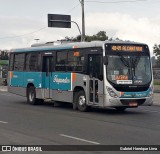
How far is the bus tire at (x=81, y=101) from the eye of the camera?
19.4 meters

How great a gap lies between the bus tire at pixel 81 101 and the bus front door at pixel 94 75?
0.55 meters

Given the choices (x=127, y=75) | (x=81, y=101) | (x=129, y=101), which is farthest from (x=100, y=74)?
(x=81, y=101)

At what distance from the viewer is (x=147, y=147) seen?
10.5 metres

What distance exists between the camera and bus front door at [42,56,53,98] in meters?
22.1

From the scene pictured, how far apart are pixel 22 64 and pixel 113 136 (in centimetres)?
1339

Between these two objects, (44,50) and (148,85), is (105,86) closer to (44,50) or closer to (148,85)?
(148,85)

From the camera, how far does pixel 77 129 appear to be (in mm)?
13688

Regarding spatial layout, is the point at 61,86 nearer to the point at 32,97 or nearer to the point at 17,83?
the point at 32,97

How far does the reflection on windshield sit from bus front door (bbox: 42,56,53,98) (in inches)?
180

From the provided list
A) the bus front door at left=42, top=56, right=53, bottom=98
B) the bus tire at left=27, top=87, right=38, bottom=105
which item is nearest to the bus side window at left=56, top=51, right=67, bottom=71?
the bus front door at left=42, top=56, right=53, bottom=98

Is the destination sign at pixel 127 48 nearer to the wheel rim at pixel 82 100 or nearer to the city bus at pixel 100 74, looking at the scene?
the city bus at pixel 100 74

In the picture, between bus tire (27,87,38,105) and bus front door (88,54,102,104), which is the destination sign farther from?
bus tire (27,87,38,105)

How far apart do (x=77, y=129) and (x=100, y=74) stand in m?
5.03

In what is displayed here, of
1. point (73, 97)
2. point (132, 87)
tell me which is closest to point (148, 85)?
point (132, 87)
